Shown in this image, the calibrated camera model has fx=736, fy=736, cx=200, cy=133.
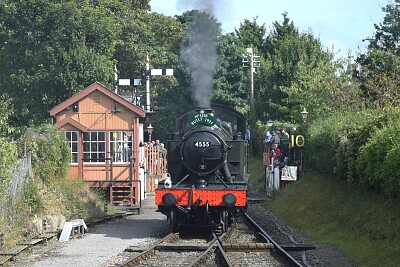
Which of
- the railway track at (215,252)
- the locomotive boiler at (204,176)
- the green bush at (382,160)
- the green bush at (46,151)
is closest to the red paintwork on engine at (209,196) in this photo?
the locomotive boiler at (204,176)

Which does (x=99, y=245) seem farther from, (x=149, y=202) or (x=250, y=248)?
(x=149, y=202)

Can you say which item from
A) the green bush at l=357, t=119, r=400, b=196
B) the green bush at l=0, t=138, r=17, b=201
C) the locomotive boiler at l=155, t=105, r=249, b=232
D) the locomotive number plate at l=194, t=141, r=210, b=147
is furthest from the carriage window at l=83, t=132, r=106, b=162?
the green bush at l=357, t=119, r=400, b=196

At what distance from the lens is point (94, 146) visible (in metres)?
28.4

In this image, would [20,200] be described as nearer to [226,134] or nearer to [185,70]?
[226,134]

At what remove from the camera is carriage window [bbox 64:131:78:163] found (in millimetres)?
28156

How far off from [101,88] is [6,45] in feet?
46.2

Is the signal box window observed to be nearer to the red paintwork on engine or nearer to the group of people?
the group of people

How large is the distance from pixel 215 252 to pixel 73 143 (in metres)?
15.3

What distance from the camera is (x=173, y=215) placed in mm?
16891

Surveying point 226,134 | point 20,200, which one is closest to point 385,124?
point 226,134

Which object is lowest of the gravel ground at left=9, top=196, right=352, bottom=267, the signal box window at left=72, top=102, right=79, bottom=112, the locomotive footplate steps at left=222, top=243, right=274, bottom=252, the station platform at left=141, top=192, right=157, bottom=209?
the station platform at left=141, top=192, right=157, bottom=209

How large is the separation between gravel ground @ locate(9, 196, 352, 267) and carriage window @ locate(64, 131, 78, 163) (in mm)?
6941

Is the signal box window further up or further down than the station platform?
further up

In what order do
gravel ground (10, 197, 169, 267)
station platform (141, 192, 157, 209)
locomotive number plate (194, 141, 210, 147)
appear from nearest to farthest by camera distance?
gravel ground (10, 197, 169, 267) → locomotive number plate (194, 141, 210, 147) → station platform (141, 192, 157, 209)
